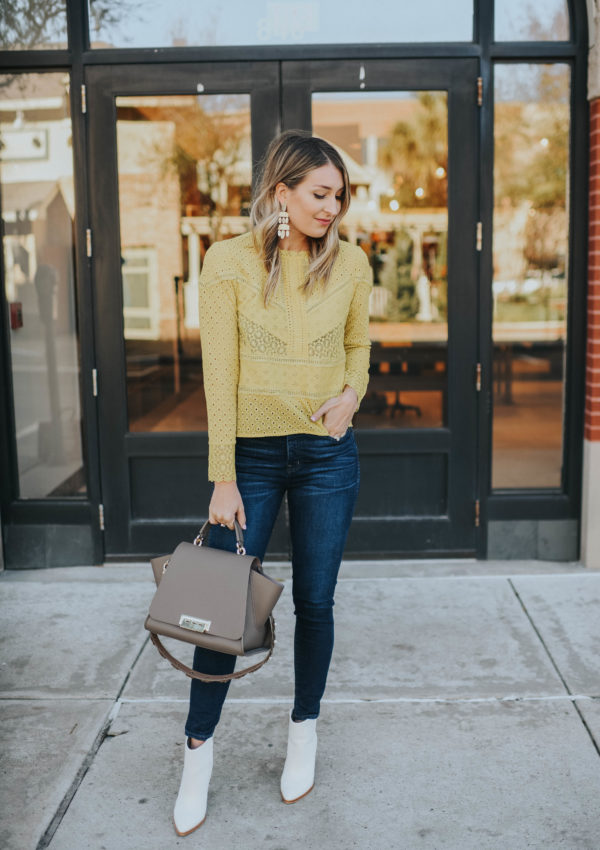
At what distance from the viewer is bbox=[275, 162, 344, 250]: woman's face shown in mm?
2484

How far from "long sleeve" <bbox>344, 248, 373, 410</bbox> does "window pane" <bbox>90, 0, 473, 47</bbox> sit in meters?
2.26

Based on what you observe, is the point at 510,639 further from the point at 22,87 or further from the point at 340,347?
the point at 22,87

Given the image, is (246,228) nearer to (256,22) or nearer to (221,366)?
(256,22)

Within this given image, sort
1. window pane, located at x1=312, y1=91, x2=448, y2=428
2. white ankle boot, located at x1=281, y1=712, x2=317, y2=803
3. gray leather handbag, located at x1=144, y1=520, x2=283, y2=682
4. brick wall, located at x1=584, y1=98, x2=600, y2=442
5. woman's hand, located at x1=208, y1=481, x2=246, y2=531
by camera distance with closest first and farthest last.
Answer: gray leather handbag, located at x1=144, y1=520, x2=283, y2=682 < woman's hand, located at x1=208, y1=481, x2=246, y2=531 < white ankle boot, located at x1=281, y1=712, x2=317, y2=803 < brick wall, located at x1=584, y1=98, x2=600, y2=442 < window pane, located at x1=312, y1=91, x2=448, y2=428

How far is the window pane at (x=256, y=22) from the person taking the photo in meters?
4.50

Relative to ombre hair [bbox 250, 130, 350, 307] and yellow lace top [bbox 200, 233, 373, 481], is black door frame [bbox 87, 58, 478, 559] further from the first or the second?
yellow lace top [bbox 200, 233, 373, 481]

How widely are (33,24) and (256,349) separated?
292 centimetres

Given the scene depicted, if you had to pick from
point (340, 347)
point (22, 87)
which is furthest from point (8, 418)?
point (340, 347)

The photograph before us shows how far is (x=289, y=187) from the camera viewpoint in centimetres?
250

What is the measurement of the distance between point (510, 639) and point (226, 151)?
2.71 meters

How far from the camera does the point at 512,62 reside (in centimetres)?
455

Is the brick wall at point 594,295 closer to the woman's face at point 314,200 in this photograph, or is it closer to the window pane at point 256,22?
the window pane at point 256,22

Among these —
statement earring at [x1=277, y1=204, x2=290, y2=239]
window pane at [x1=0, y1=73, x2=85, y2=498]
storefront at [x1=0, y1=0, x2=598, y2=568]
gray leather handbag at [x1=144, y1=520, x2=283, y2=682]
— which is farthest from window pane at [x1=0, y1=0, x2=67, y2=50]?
gray leather handbag at [x1=144, y1=520, x2=283, y2=682]

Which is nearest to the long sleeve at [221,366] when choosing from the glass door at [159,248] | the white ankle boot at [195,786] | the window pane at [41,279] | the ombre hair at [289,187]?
the ombre hair at [289,187]
